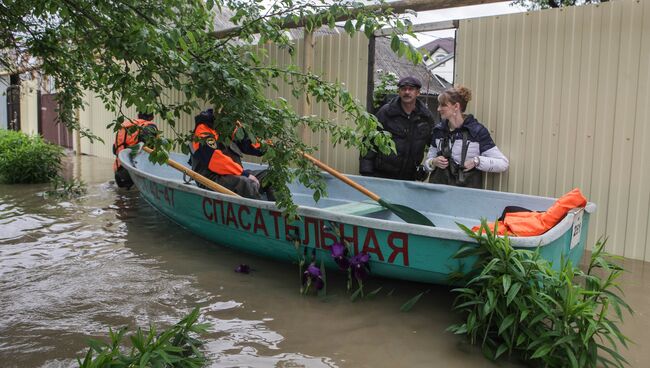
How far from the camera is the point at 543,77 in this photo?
5.22 metres

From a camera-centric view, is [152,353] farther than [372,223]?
No

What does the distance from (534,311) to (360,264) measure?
1293 millimetres

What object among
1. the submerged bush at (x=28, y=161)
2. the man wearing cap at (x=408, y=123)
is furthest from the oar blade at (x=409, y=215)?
the submerged bush at (x=28, y=161)

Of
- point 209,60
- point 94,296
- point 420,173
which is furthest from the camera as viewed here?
point 420,173

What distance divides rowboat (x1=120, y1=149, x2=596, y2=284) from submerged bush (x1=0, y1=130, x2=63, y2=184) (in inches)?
167

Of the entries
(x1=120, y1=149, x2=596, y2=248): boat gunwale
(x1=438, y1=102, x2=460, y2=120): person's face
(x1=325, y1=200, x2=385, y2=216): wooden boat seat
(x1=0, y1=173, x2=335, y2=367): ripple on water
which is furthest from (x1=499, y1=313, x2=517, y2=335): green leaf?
(x1=438, y1=102, x2=460, y2=120): person's face

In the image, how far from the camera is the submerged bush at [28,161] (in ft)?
32.4

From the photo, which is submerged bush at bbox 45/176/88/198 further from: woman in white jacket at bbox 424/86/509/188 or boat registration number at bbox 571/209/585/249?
boat registration number at bbox 571/209/585/249

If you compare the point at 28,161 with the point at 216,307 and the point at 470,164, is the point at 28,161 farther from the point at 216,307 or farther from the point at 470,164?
the point at 470,164

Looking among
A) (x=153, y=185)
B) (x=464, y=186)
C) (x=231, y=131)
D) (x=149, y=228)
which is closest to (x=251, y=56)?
(x=231, y=131)

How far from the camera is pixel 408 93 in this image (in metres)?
5.50

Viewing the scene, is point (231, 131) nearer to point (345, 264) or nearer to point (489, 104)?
point (345, 264)

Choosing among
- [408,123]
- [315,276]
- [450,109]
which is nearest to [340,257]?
[315,276]

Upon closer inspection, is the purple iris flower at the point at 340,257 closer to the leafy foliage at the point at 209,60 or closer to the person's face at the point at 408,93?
the leafy foliage at the point at 209,60
